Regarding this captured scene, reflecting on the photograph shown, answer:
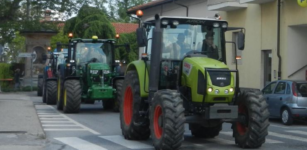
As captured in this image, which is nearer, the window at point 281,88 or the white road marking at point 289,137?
the white road marking at point 289,137

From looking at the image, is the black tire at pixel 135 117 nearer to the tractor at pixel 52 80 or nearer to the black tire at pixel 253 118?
the black tire at pixel 253 118

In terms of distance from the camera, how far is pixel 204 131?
14406mm

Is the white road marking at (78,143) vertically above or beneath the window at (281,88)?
beneath

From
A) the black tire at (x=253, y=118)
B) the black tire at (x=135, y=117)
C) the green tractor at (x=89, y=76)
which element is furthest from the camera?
the green tractor at (x=89, y=76)

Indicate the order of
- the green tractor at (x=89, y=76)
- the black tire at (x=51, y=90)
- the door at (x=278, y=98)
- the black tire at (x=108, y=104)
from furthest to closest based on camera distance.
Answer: the black tire at (x=51, y=90), the black tire at (x=108, y=104), the green tractor at (x=89, y=76), the door at (x=278, y=98)

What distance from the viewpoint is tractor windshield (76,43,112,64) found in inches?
904

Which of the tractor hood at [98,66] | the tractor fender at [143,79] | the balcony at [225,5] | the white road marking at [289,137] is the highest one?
the balcony at [225,5]

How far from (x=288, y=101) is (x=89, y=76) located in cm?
727

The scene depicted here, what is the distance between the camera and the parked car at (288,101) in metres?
18.9

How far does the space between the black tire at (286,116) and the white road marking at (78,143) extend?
25.0ft

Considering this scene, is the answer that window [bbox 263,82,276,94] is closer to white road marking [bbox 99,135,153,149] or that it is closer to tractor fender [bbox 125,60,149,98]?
white road marking [bbox 99,135,153,149]

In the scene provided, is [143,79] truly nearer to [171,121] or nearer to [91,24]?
[171,121]

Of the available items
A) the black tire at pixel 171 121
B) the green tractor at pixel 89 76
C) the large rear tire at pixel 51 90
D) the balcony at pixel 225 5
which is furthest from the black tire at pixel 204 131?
the balcony at pixel 225 5

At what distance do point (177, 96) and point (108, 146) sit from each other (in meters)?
2.23
